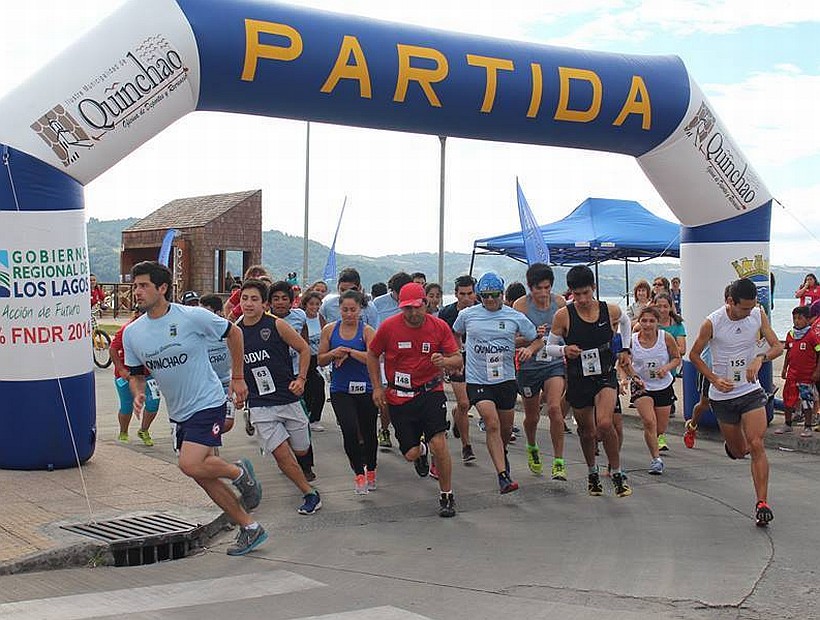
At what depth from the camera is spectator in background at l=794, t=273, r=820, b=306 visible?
1760cm

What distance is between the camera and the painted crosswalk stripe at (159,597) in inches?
213

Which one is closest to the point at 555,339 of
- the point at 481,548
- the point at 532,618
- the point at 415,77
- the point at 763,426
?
the point at 763,426

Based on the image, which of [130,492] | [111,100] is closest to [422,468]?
[130,492]

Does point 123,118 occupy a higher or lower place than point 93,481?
higher

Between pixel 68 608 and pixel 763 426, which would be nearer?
Answer: pixel 68 608

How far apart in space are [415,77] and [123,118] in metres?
2.85

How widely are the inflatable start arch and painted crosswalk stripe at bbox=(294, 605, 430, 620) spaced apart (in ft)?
15.1

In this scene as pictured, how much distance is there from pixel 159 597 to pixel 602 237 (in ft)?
58.9

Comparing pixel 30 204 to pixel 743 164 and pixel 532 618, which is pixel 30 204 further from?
pixel 743 164

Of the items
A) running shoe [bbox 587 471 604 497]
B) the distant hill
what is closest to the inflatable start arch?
running shoe [bbox 587 471 604 497]

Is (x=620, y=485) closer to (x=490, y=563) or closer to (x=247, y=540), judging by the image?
(x=490, y=563)

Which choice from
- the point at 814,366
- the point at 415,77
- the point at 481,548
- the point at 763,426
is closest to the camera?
the point at 481,548

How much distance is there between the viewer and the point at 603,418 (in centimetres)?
855

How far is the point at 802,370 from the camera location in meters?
11.7
